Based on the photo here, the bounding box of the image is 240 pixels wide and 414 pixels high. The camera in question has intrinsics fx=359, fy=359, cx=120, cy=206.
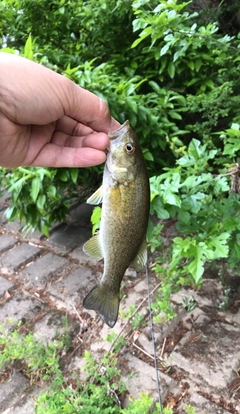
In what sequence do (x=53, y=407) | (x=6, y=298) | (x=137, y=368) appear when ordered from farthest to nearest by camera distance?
(x=6, y=298)
(x=137, y=368)
(x=53, y=407)

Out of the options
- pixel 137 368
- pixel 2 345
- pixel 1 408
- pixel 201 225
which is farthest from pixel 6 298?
pixel 201 225

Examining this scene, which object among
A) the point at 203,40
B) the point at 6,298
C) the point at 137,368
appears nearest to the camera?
the point at 137,368

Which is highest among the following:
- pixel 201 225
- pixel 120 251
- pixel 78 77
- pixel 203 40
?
pixel 203 40

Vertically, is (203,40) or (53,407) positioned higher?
(203,40)

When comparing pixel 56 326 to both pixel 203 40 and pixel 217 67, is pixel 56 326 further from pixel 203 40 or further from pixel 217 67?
pixel 217 67

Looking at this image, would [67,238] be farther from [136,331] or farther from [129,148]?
[129,148]

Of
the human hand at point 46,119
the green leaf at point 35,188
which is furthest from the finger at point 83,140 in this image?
the green leaf at point 35,188
